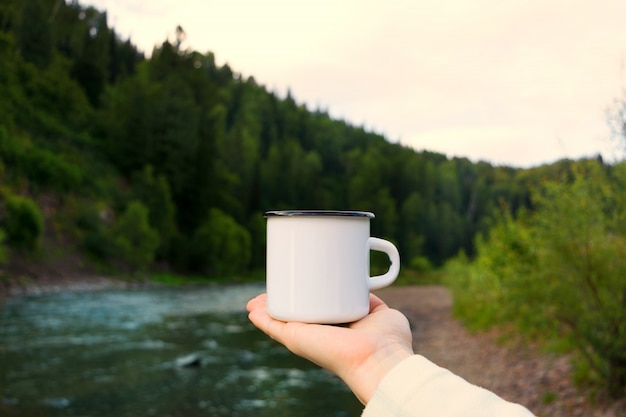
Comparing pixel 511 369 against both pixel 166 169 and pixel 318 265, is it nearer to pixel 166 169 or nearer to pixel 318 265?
pixel 318 265

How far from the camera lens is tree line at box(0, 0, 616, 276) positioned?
107 feet

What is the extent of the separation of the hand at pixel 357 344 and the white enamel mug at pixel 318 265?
0.19 feet

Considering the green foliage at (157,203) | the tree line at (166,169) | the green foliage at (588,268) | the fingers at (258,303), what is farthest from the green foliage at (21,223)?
the fingers at (258,303)

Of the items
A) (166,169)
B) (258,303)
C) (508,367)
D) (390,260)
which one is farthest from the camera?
(166,169)

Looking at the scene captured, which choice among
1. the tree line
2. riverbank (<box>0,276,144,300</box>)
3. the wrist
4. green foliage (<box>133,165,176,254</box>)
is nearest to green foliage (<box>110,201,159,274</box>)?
the tree line

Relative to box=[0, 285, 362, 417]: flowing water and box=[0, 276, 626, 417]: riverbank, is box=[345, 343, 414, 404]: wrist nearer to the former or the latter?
box=[0, 276, 626, 417]: riverbank

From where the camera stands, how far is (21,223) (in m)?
26.3

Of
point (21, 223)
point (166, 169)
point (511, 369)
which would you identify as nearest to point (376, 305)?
point (511, 369)

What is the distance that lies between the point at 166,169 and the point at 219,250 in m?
9.45

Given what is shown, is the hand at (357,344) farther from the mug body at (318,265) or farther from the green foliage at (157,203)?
the green foliage at (157,203)

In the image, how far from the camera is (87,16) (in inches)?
2507

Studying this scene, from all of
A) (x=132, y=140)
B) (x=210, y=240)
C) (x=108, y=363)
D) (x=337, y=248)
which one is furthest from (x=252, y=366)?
(x=132, y=140)

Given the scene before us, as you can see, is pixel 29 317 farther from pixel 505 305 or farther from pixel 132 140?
pixel 132 140

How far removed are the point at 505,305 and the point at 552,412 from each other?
1.69 m
